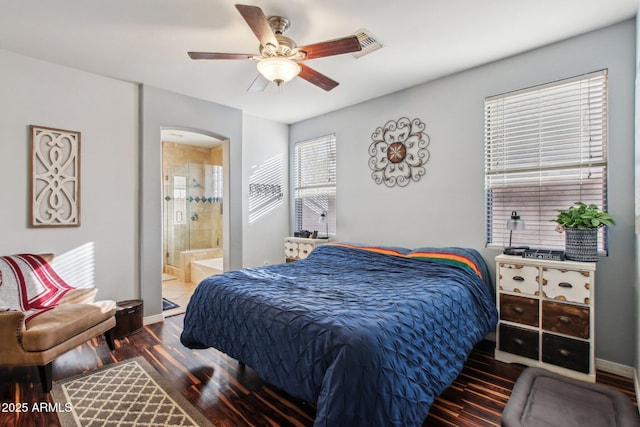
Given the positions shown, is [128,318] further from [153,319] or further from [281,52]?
[281,52]

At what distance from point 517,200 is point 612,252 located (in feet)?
2.64

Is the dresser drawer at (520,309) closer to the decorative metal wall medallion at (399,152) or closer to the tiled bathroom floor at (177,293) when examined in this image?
the decorative metal wall medallion at (399,152)

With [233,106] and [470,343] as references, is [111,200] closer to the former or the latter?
[233,106]

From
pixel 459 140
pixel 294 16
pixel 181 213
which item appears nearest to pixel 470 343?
pixel 459 140

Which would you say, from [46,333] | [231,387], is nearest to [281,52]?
[231,387]

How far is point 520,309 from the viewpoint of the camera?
8.65 ft

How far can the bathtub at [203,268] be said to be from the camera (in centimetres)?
548

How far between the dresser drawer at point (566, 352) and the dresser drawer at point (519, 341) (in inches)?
2.5

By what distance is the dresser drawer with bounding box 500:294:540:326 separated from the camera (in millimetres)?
2570

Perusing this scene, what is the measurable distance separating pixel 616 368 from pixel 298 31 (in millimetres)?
3680

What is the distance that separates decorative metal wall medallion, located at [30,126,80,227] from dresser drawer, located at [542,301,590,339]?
443cm

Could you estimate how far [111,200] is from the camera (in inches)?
138

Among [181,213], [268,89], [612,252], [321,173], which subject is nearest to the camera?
[612,252]

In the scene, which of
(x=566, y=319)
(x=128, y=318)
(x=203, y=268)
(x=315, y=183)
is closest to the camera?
(x=566, y=319)
